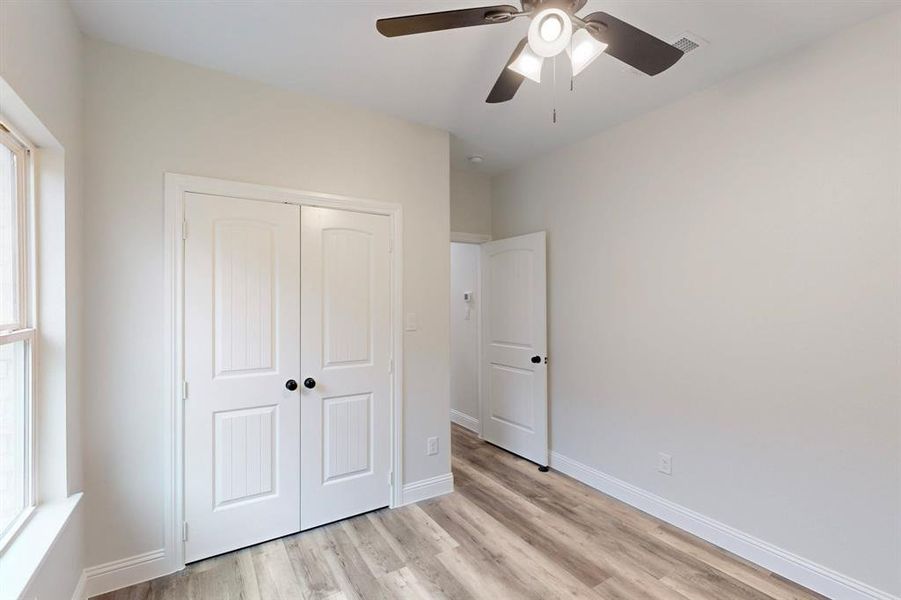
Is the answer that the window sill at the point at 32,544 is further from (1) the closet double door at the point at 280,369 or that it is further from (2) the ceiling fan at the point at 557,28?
(2) the ceiling fan at the point at 557,28

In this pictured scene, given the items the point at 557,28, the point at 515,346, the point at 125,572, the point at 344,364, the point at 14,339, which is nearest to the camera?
the point at 557,28

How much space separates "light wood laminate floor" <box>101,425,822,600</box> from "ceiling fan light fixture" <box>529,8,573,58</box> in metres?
2.33

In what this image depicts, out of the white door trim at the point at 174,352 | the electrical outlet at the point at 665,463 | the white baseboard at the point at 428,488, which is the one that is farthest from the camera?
the white baseboard at the point at 428,488

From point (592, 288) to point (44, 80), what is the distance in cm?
318

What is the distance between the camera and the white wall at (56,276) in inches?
55.1

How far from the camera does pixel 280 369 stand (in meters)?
2.38

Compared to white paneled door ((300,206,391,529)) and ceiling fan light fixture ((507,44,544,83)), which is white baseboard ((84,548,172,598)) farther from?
ceiling fan light fixture ((507,44,544,83))

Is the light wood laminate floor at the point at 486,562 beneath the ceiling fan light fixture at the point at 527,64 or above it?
beneath

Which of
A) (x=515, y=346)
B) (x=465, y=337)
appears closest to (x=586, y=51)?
(x=515, y=346)

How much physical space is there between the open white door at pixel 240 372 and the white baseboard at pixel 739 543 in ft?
7.19

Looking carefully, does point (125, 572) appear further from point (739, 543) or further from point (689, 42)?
point (689, 42)

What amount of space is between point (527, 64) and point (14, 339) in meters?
2.16

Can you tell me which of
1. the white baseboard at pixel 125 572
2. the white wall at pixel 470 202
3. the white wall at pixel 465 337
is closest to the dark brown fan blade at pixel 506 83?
the white wall at pixel 470 202

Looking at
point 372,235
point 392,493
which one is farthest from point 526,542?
point 372,235
